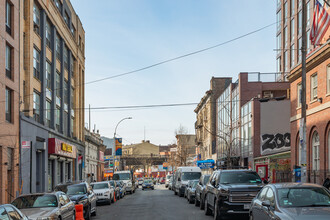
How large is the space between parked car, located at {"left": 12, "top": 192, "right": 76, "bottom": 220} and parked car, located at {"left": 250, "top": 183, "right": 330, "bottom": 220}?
583cm

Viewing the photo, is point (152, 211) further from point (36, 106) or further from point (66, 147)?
point (66, 147)

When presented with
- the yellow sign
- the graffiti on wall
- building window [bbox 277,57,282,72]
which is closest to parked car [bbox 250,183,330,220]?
the yellow sign

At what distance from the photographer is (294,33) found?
47688 millimetres

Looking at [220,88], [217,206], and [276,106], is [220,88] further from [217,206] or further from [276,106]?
[217,206]

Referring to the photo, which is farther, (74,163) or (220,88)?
(220,88)

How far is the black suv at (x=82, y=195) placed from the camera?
19.0 meters

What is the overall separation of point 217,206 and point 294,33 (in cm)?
3551

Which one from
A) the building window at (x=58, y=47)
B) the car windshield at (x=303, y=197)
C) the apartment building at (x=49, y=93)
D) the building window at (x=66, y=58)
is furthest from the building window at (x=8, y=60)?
the car windshield at (x=303, y=197)

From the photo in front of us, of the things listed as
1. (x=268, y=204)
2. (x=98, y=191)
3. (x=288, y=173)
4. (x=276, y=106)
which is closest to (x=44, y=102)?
(x=98, y=191)

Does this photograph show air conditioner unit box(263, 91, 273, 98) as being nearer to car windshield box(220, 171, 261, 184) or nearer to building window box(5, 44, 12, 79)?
building window box(5, 44, 12, 79)

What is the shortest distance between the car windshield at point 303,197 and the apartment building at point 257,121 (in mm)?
25271

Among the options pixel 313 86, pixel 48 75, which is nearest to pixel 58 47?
pixel 48 75

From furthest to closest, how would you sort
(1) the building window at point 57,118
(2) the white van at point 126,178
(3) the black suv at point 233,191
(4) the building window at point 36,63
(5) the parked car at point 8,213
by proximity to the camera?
(2) the white van at point 126,178 < (1) the building window at point 57,118 < (4) the building window at point 36,63 < (3) the black suv at point 233,191 < (5) the parked car at point 8,213

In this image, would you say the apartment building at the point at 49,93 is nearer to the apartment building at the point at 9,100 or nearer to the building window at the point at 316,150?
the apartment building at the point at 9,100
